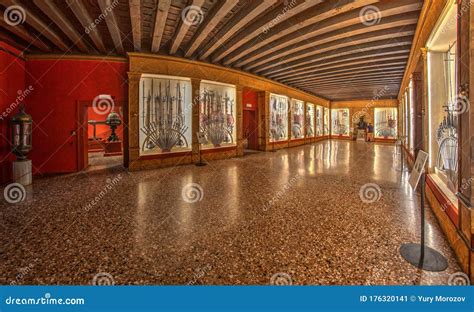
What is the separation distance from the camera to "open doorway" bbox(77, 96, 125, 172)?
24.1 ft

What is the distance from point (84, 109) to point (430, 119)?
933cm

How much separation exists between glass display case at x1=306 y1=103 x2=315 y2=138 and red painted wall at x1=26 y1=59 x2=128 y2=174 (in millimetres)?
13012

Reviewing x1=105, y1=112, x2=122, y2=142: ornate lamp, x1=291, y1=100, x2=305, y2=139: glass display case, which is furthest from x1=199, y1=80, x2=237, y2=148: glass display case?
x1=105, y1=112, x2=122, y2=142: ornate lamp

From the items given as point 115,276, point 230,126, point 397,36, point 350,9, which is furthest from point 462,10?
point 230,126

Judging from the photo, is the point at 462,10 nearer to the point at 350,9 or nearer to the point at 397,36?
the point at 350,9

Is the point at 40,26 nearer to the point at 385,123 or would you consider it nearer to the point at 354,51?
the point at 354,51

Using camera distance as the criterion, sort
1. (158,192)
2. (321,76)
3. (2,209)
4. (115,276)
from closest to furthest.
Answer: (115,276) → (2,209) → (158,192) → (321,76)

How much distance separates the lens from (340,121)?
21.0m

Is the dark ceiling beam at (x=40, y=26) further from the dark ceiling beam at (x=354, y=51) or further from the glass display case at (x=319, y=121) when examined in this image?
the glass display case at (x=319, y=121)

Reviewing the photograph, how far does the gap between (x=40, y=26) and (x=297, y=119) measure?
512 inches

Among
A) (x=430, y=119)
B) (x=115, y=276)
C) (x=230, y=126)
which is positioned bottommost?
(x=115, y=276)

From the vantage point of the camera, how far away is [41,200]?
4266 mm

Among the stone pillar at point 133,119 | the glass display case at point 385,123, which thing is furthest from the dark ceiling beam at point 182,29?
the glass display case at point 385,123

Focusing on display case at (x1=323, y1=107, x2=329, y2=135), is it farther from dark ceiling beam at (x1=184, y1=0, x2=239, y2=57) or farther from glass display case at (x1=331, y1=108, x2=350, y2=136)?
dark ceiling beam at (x1=184, y1=0, x2=239, y2=57)
